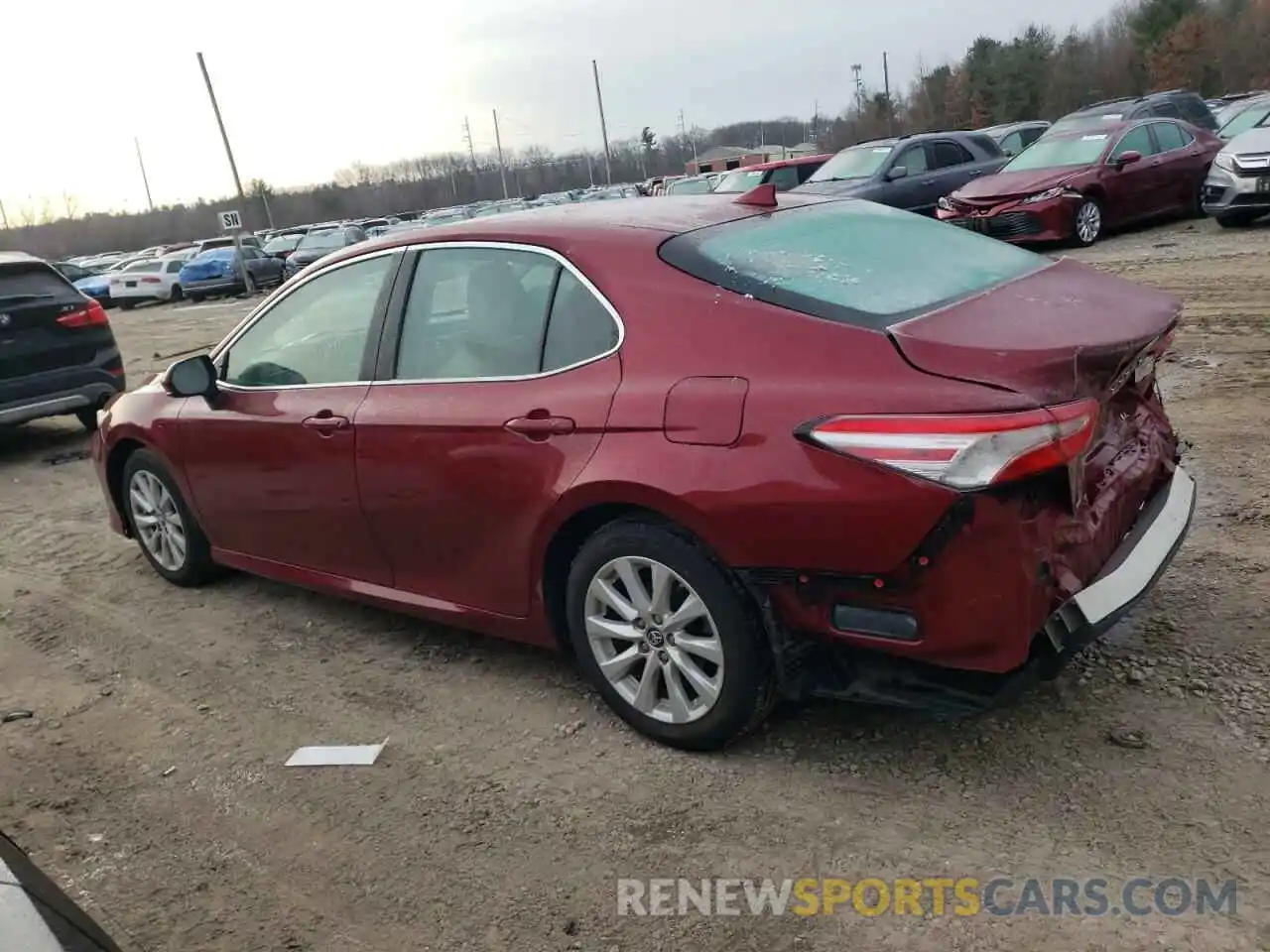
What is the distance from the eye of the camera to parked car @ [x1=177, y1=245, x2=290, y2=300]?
88.2ft

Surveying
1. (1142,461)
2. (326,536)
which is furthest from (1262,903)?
(326,536)

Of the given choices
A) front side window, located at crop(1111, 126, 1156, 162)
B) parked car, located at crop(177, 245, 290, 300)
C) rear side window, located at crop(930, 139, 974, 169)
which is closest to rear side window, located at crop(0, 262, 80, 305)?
front side window, located at crop(1111, 126, 1156, 162)

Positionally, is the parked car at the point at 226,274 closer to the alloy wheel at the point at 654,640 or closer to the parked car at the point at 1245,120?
the parked car at the point at 1245,120

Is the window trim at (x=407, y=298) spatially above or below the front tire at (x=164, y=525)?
above

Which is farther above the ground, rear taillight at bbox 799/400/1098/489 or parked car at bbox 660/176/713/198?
parked car at bbox 660/176/713/198

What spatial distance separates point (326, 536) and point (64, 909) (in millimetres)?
2313

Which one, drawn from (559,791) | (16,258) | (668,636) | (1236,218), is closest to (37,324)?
(16,258)

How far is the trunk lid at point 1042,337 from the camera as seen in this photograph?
274 centimetres

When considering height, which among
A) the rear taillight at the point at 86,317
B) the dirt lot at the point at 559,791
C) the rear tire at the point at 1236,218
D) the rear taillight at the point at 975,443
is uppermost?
the rear taillight at the point at 86,317

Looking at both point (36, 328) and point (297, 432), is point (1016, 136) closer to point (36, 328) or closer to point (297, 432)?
point (36, 328)

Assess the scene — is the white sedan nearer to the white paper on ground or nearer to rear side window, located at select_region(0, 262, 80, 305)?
rear side window, located at select_region(0, 262, 80, 305)

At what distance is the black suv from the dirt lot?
Answer: 14.9 ft

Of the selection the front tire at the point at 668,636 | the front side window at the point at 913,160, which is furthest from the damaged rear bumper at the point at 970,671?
the front side window at the point at 913,160

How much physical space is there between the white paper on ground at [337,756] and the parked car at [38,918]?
4.62ft
